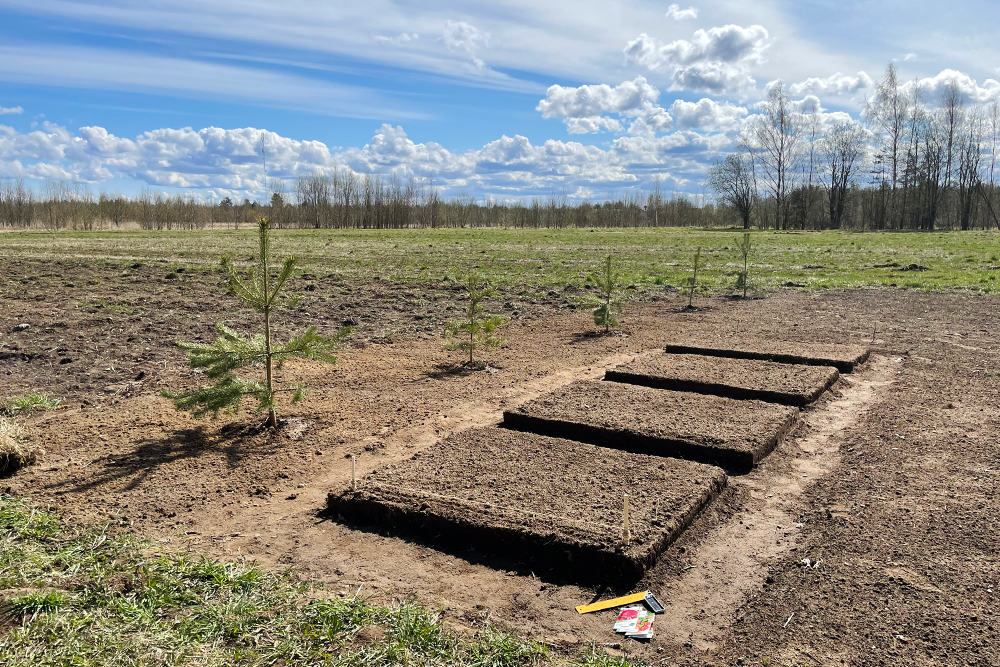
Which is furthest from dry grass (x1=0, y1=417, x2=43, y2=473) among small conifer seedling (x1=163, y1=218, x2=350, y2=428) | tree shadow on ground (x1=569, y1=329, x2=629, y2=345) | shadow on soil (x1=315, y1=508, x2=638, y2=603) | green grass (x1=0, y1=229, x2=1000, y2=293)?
green grass (x1=0, y1=229, x2=1000, y2=293)

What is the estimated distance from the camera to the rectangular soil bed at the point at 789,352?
8.03 m

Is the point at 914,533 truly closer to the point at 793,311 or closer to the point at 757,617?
the point at 757,617

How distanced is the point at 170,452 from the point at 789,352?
6986mm

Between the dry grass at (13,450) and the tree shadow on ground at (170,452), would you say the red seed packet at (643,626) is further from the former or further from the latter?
the dry grass at (13,450)

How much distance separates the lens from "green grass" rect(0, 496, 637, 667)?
2.76 m

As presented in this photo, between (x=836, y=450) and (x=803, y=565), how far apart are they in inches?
85.8

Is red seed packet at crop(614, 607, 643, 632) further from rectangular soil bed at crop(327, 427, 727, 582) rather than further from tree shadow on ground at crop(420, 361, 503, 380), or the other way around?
tree shadow on ground at crop(420, 361, 503, 380)

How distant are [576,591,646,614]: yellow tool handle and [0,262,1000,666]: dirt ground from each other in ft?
0.19

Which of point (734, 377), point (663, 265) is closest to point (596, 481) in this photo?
point (734, 377)

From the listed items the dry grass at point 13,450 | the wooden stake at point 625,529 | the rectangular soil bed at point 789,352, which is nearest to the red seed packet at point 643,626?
the wooden stake at point 625,529

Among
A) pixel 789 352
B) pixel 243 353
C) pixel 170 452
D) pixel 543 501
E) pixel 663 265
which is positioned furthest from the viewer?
pixel 663 265

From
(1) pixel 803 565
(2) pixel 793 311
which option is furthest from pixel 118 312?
(2) pixel 793 311

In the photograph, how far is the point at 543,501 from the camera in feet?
13.6

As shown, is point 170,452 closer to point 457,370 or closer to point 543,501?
point 543,501
